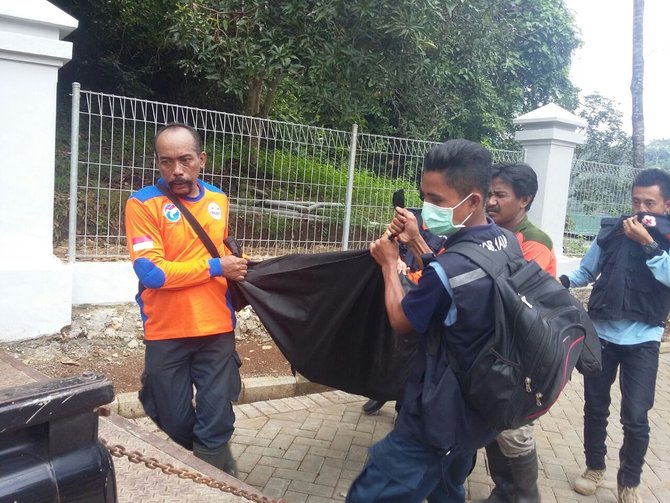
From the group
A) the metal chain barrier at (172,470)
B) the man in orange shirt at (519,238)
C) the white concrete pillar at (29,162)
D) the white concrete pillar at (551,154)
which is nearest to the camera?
the metal chain barrier at (172,470)

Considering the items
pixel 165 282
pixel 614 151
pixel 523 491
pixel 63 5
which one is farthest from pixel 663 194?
pixel 614 151

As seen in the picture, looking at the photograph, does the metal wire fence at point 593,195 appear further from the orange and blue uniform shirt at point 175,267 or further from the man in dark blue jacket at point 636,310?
the orange and blue uniform shirt at point 175,267

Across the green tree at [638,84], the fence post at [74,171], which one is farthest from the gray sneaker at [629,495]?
the green tree at [638,84]

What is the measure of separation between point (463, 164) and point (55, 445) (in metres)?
1.58

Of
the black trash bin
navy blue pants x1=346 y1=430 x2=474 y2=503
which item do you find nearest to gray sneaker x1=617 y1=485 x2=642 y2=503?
navy blue pants x1=346 y1=430 x2=474 y2=503

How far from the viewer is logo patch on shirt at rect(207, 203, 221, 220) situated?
120 inches

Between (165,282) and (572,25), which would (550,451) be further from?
(572,25)

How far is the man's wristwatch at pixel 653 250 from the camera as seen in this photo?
11.1 ft

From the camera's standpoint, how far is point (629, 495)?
11.5 ft

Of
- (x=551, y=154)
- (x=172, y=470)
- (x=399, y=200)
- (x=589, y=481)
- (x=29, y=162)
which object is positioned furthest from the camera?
(x=551, y=154)

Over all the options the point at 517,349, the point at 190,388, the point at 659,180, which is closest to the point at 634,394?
the point at 659,180

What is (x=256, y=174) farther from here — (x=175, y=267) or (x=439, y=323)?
(x=439, y=323)

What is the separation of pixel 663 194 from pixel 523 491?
1.92 m

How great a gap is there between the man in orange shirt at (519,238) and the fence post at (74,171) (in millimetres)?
3634
